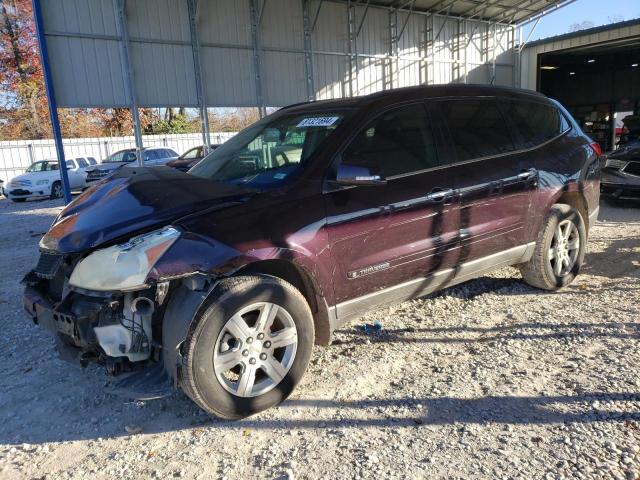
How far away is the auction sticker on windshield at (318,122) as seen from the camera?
144 inches

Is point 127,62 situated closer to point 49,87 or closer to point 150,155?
point 49,87

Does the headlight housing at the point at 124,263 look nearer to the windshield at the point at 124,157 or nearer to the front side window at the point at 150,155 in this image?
the front side window at the point at 150,155

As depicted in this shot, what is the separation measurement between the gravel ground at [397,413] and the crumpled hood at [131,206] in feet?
3.57

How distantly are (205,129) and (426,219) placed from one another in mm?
13049

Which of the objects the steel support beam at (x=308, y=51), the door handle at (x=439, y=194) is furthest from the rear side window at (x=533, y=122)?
the steel support beam at (x=308, y=51)

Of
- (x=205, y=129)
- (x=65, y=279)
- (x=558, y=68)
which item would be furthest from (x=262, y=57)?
(x=558, y=68)

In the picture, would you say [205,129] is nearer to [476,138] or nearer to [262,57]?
[262,57]

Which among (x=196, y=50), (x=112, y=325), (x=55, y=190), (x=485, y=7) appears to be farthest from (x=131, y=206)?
(x=485, y=7)

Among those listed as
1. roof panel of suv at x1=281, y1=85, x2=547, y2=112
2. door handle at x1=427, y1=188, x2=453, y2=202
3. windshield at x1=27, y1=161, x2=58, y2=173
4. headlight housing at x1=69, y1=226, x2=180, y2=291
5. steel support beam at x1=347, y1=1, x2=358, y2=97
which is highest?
steel support beam at x1=347, y1=1, x2=358, y2=97

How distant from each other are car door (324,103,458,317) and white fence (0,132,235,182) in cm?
2619

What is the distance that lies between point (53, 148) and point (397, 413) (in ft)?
94.6

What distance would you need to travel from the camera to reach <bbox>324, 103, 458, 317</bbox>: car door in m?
3.33

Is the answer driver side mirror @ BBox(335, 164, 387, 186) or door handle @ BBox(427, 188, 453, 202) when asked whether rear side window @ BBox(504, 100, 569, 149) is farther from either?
driver side mirror @ BBox(335, 164, 387, 186)

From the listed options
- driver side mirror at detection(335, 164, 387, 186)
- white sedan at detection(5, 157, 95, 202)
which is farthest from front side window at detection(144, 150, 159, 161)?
driver side mirror at detection(335, 164, 387, 186)
